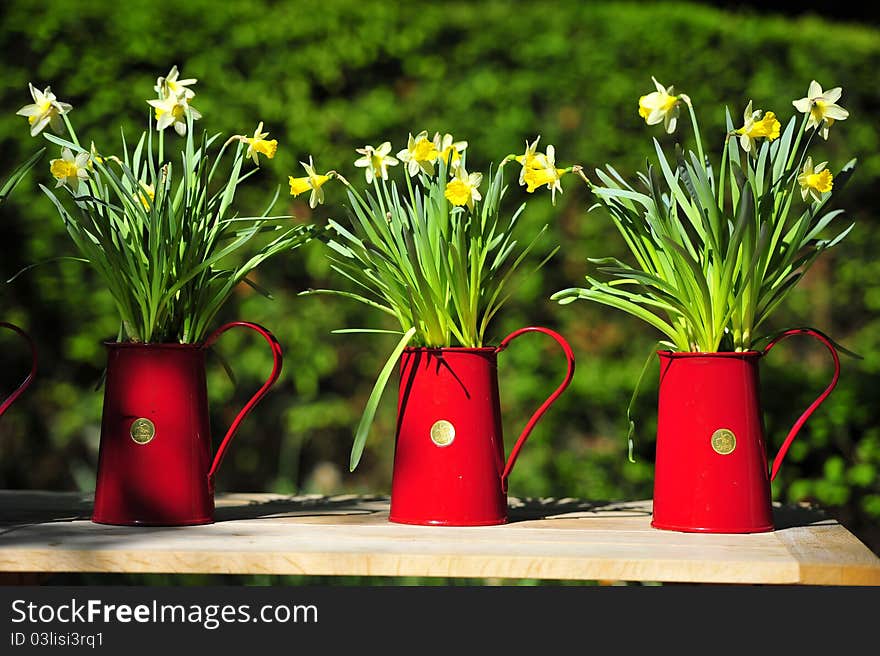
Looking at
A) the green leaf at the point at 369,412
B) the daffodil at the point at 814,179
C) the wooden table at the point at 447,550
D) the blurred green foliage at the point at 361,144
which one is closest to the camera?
the wooden table at the point at 447,550

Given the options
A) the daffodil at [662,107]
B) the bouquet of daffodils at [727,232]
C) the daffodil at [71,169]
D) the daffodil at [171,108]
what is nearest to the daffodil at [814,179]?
the bouquet of daffodils at [727,232]

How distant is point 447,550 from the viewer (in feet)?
4.78

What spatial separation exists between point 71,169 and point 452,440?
703mm

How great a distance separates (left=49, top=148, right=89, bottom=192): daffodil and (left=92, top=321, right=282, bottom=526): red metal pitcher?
254mm

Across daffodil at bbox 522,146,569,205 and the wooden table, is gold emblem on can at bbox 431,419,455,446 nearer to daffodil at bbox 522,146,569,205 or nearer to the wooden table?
the wooden table

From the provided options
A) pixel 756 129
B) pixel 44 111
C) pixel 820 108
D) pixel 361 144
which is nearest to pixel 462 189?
pixel 756 129

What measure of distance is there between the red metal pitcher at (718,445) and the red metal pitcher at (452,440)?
0.60 ft

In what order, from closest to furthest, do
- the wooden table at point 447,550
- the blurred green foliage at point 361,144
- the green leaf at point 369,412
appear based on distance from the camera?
the wooden table at point 447,550 → the green leaf at point 369,412 → the blurred green foliage at point 361,144

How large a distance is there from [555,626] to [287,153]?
252 cm

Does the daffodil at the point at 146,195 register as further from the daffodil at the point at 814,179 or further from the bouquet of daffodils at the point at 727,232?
the daffodil at the point at 814,179

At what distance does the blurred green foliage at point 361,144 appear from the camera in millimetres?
3561

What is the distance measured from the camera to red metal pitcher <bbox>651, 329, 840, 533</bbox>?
1631mm

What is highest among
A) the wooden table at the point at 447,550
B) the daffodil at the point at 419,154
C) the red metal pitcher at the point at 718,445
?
the daffodil at the point at 419,154

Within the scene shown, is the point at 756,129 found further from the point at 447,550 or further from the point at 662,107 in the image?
the point at 447,550
